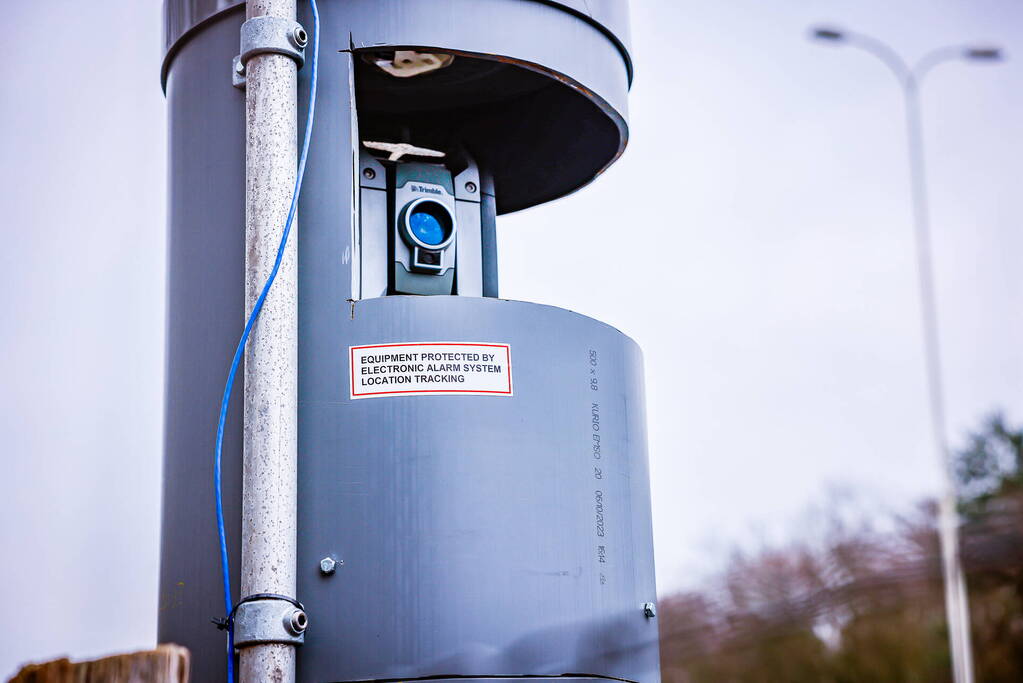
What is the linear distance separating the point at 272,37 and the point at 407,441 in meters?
1.45

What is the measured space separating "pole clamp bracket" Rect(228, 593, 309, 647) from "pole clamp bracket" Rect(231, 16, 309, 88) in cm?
182

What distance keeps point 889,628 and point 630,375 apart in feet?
10.8

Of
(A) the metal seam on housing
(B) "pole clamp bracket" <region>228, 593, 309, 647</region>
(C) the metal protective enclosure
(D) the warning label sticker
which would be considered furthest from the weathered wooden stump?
(A) the metal seam on housing

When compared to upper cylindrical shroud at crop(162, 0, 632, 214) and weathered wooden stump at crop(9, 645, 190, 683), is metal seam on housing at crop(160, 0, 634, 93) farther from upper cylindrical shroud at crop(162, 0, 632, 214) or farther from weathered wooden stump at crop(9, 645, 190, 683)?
weathered wooden stump at crop(9, 645, 190, 683)

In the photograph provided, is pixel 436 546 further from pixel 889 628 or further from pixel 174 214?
pixel 889 628

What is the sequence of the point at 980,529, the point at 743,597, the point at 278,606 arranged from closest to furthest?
the point at 980,529 < the point at 743,597 < the point at 278,606

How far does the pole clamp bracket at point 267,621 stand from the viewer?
3865 mm

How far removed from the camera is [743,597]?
1.28 m

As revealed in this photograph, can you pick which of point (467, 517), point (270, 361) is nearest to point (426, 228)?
point (270, 361)

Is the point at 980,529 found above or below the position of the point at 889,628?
above

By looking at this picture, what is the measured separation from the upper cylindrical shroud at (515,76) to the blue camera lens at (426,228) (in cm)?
56

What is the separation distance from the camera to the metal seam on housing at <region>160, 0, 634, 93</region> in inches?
186

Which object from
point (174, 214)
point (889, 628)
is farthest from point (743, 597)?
point (174, 214)

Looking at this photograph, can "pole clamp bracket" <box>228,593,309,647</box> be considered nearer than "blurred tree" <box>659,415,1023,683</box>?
No
